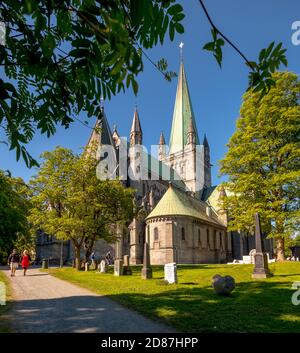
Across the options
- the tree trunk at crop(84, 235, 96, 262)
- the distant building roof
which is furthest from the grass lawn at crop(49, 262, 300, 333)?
the distant building roof

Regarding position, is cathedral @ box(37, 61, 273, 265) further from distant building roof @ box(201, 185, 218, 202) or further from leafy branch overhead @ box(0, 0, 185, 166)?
leafy branch overhead @ box(0, 0, 185, 166)

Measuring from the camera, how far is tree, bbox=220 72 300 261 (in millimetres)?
24328

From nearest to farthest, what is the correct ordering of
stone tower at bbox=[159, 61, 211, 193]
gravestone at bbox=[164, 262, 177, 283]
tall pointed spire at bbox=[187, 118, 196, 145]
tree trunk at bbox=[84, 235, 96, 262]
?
gravestone at bbox=[164, 262, 177, 283] < tree trunk at bbox=[84, 235, 96, 262] < stone tower at bbox=[159, 61, 211, 193] < tall pointed spire at bbox=[187, 118, 196, 145]

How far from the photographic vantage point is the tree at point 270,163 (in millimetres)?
24328

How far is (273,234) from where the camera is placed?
23969 millimetres

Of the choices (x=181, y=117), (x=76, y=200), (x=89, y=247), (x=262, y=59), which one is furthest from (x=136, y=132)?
(x=262, y=59)

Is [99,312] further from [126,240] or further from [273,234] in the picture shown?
[126,240]

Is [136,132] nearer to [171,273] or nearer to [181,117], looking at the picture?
[181,117]

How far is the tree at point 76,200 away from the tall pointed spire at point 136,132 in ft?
110

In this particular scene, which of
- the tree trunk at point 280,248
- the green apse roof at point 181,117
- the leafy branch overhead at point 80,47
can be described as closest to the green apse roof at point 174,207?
the tree trunk at point 280,248

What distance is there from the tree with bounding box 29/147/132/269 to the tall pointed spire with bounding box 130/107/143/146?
1322 inches

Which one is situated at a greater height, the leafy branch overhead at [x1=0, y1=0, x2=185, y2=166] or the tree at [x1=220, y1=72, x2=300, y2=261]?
the tree at [x1=220, y1=72, x2=300, y2=261]

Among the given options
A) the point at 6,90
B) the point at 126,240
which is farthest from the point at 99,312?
the point at 126,240
